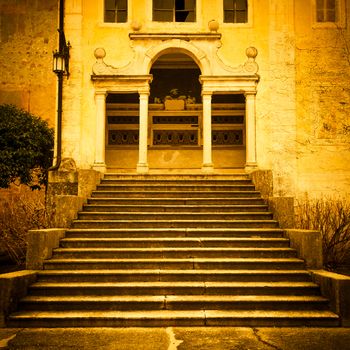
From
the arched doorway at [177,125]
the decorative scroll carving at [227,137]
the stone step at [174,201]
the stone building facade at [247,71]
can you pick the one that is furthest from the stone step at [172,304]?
the decorative scroll carving at [227,137]

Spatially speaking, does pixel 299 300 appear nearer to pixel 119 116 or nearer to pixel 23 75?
pixel 119 116

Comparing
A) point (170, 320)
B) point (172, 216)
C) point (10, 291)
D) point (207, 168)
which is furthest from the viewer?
point (207, 168)

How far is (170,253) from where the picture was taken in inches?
283

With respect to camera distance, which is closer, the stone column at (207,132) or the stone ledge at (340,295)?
the stone ledge at (340,295)

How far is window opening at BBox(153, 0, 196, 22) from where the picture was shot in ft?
40.4

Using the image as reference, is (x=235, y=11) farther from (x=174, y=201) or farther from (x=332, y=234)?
(x=332, y=234)

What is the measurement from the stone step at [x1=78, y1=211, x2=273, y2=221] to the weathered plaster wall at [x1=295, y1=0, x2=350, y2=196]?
359 centimetres

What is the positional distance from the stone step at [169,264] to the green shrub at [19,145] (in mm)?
4347

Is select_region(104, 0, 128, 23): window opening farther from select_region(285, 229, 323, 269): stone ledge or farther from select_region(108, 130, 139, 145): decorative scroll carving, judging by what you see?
select_region(285, 229, 323, 269): stone ledge

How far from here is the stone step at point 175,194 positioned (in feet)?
30.8

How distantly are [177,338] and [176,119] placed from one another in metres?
9.87

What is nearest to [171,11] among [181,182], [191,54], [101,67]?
[191,54]

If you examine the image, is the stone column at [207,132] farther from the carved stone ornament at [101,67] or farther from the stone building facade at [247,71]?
the carved stone ornament at [101,67]

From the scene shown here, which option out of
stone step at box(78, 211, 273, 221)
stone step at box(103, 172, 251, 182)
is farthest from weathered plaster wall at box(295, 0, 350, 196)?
stone step at box(78, 211, 273, 221)
